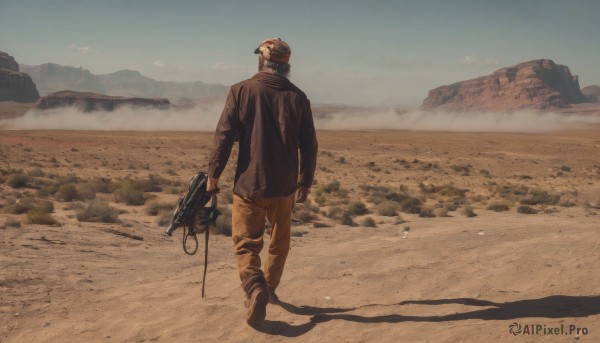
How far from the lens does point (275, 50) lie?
4.42 metres

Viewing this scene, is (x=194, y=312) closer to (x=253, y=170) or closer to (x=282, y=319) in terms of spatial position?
(x=282, y=319)

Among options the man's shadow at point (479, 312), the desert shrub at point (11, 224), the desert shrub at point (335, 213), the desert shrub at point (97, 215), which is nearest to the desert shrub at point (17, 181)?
the desert shrub at point (97, 215)

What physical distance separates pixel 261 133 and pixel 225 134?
0.29 metres

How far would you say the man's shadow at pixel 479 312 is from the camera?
435 centimetres

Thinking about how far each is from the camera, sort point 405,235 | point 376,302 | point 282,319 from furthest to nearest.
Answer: point 405,235
point 376,302
point 282,319

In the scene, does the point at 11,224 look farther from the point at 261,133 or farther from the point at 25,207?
the point at 261,133

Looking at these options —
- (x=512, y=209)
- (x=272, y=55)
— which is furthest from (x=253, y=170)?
(x=512, y=209)

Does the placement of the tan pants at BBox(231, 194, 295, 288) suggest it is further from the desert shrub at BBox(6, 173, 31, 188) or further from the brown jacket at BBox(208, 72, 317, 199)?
the desert shrub at BBox(6, 173, 31, 188)

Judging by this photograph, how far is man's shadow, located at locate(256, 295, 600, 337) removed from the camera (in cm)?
435

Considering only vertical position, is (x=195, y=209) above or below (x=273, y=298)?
above

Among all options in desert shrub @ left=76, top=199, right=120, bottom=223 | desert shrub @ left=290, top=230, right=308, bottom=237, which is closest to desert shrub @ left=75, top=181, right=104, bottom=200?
desert shrub @ left=76, top=199, right=120, bottom=223

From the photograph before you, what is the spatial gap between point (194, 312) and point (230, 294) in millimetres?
624

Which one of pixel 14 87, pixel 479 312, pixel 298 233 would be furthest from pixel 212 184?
pixel 14 87

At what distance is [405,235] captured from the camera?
360 inches
